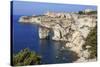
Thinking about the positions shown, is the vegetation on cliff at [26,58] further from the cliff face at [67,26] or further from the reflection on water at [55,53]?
the cliff face at [67,26]

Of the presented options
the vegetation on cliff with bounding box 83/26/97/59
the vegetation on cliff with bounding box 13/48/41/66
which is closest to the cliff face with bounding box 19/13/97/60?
the vegetation on cliff with bounding box 83/26/97/59

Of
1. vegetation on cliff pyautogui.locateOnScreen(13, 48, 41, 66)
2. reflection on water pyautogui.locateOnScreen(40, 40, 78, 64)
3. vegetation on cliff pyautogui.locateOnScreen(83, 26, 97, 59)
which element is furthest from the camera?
vegetation on cliff pyautogui.locateOnScreen(83, 26, 97, 59)

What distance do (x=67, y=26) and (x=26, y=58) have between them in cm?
59

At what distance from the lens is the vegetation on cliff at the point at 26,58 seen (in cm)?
213

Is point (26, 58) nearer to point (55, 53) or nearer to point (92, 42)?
point (55, 53)

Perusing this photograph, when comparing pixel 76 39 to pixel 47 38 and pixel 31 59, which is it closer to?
pixel 47 38

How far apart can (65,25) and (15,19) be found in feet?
1.88

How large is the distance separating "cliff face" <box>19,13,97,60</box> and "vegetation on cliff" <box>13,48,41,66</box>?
21cm

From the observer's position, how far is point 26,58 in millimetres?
2178

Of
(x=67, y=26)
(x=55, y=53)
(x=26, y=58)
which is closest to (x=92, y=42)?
(x=67, y=26)

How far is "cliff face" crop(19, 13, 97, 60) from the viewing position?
2242 millimetres

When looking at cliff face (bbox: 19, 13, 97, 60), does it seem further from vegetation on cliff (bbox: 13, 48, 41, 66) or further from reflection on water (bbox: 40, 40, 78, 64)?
vegetation on cliff (bbox: 13, 48, 41, 66)

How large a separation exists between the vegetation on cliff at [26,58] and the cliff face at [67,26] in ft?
0.70
